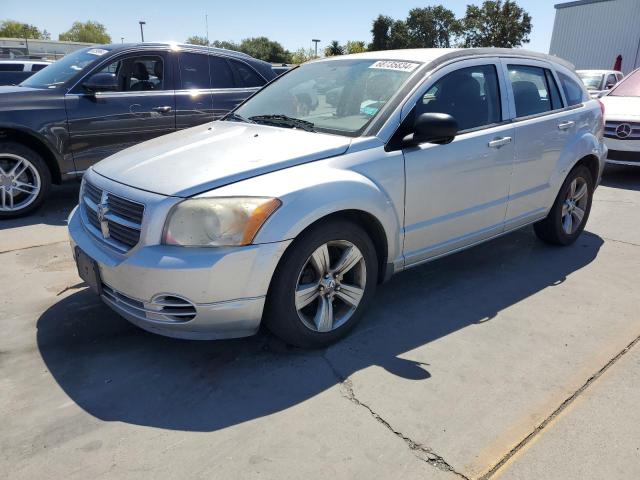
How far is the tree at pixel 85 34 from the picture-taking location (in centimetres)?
9606

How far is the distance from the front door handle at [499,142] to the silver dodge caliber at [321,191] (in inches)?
0.9

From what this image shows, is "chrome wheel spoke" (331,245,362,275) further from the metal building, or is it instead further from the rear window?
the metal building

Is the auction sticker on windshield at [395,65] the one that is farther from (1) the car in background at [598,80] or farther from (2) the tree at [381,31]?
(2) the tree at [381,31]

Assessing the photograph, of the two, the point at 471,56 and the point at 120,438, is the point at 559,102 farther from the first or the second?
the point at 120,438

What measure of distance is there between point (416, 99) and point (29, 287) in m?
3.04

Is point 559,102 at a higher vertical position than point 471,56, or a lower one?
lower

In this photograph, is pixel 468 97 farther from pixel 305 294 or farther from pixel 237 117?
pixel 305 294

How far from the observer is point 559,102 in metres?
4.41

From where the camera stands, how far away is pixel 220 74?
252 inches

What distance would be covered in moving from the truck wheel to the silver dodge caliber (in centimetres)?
252

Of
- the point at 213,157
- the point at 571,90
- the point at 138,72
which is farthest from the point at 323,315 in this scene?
the point at 138,72

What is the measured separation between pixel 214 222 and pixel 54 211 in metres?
4.04

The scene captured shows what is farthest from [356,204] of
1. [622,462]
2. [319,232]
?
[622,462]

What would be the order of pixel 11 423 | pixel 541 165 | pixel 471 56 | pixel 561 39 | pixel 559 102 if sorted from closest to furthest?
pixel 11 423, pixel 471 56, pixel 541 165, pixel 559 102, pixel 561 39
